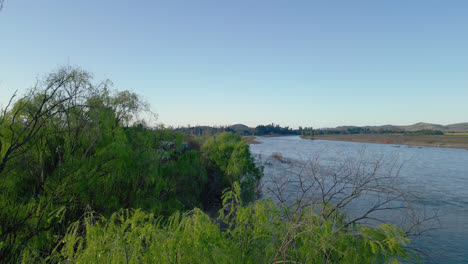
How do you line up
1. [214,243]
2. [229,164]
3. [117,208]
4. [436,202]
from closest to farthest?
1. [214,243]
2. [117,208]
3. [436,202]
4. [229,164]

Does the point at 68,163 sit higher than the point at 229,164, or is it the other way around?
the point at 68,163

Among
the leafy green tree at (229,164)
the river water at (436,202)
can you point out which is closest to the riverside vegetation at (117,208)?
the river water at (436,202)

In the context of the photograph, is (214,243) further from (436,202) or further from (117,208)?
(436,202)

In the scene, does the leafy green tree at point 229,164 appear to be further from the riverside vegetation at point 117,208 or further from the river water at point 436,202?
the riverside vegetation at point 117,208

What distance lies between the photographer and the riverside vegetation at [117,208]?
14.7ft

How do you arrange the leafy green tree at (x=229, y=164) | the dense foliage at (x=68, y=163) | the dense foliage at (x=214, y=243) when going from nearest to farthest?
the dense foliage at (x=214, y=243), the dense foliage at (x=68, y=163), the leafy green tree at (x=229, y=164)

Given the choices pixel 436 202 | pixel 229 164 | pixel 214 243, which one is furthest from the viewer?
pixel 229 164

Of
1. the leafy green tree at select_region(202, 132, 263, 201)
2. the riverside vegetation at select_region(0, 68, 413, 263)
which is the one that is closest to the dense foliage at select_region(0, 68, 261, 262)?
the riverside vegetation at select_region(0, 68, 413, 263)

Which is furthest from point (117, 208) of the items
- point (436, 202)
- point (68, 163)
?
point (436, 202)

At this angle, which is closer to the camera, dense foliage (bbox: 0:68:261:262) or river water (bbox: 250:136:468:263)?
dense foliage (bbox: 0:68:261:262)

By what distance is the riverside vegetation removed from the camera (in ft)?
14.7

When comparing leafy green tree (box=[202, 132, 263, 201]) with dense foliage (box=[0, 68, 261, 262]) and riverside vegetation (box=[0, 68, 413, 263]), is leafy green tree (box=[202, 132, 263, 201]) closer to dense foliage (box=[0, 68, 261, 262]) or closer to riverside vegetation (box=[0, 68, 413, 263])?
riverside vegetation (box=[0, 68, 413, 263])

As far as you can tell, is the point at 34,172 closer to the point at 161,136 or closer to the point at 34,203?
the point at 34,203

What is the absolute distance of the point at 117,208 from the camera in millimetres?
11859
